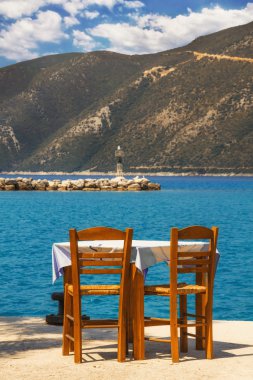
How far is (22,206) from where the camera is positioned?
59375mm

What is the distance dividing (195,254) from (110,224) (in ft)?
114

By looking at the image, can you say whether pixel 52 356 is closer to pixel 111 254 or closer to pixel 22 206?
pixel 111 254

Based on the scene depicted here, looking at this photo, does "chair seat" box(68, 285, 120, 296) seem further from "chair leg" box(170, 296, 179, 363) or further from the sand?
the sand

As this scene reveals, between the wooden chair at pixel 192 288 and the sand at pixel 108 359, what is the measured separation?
169 millimetres

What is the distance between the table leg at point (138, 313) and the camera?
267 inches

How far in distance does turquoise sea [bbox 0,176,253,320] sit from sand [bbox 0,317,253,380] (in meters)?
Result: 5.94

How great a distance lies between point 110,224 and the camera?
41.5 meters

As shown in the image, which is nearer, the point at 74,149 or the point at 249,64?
the point at 249,64

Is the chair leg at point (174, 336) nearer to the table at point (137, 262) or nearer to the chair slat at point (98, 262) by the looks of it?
the table at point (137, 262)

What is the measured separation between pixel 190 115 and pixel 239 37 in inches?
987

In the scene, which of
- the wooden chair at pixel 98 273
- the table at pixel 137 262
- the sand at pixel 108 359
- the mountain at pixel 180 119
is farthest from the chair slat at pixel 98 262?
the mountain at pixel 180 119

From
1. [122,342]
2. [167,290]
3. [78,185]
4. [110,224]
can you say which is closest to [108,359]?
[122,342]

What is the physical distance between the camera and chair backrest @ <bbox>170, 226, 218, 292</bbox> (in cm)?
674

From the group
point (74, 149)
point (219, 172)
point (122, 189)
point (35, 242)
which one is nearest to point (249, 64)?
point (219, 172)
